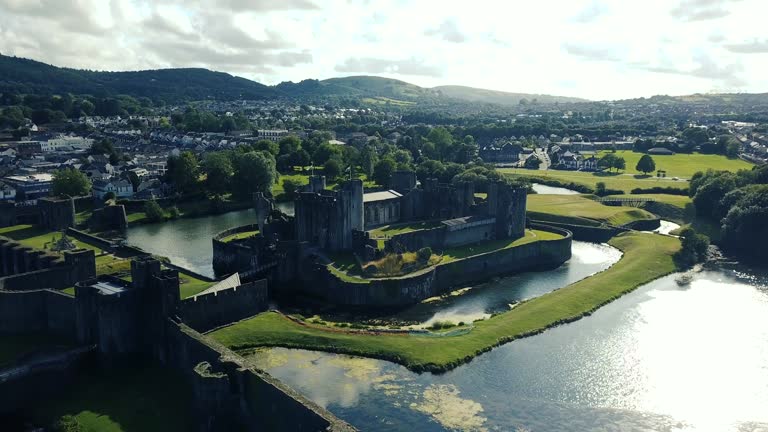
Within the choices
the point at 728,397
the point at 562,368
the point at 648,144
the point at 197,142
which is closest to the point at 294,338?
the point at 562,368

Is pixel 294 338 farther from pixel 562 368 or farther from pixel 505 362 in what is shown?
pixel 562 368

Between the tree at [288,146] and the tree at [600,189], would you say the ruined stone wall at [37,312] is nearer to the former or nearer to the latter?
the tree at [288,146]

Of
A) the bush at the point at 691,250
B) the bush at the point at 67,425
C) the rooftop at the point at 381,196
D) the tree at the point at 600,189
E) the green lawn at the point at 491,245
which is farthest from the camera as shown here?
the tree at the point at 600,189

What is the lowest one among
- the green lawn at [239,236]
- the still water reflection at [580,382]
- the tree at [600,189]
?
the still water reflection at [580,382]

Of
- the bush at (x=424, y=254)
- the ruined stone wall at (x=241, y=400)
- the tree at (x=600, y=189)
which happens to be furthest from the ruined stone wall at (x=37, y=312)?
the tree at (x=600, y=189)

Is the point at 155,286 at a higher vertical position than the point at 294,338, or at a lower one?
higher

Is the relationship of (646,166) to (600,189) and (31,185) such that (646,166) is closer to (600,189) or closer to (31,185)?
(600,189)

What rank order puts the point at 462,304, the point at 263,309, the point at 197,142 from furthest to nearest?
the point at 197,142 → the point at 462,304 → the point at 263,309

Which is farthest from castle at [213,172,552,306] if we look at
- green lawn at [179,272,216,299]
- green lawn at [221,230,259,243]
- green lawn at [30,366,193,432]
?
green lawn at [30,366,193,432]
